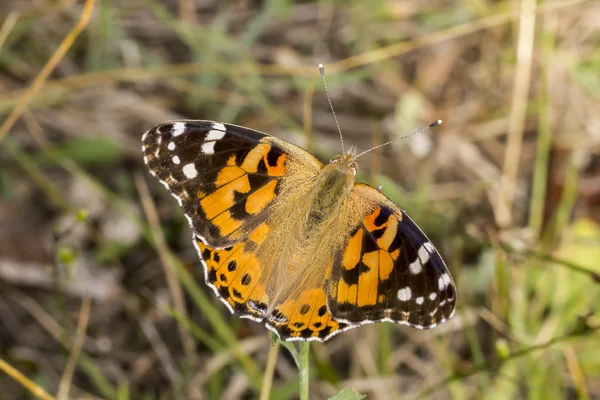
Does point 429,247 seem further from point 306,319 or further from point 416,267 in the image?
point 306,319

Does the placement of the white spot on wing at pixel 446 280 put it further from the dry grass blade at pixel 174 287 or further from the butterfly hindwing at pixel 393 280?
the dry grass blade at pixel 174 287

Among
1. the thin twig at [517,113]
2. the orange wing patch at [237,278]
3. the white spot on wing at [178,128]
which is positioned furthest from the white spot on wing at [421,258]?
the thin twig at [517,113]

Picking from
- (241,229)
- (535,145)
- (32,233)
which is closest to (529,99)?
(535,145)

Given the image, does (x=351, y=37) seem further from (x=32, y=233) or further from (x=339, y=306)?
(x=339, y=306)

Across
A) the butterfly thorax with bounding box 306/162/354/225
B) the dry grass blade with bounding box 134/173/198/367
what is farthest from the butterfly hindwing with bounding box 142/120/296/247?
the dry grass blade with bounding box 134/173/198/367

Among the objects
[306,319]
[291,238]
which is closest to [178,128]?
[291,238]

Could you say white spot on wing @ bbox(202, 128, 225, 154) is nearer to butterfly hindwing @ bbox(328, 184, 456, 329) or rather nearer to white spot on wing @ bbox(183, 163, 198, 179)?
white spot on wing @ bbox(183, 163, 198, 179)
